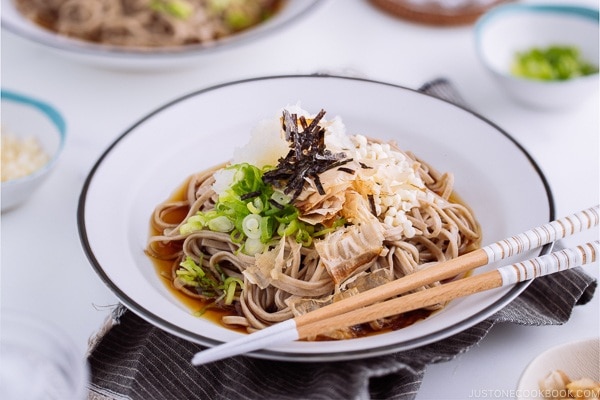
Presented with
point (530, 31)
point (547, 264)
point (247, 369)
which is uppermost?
point (530, 31)

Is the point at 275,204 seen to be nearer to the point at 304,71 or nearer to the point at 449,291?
the point at 449,291

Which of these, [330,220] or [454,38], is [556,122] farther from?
[330,220]

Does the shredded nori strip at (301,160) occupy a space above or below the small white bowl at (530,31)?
below

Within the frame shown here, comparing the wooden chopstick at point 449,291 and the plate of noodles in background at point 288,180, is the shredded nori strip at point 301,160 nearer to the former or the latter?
the plate of noodles in background at point 288,180

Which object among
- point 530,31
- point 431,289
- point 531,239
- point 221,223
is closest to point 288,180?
point 221,223

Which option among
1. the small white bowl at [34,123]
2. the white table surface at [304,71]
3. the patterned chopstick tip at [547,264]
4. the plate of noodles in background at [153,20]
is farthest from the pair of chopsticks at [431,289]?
the plate of noodles in background at [153,20]

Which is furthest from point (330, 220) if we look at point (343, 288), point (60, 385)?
point (60, 385)
